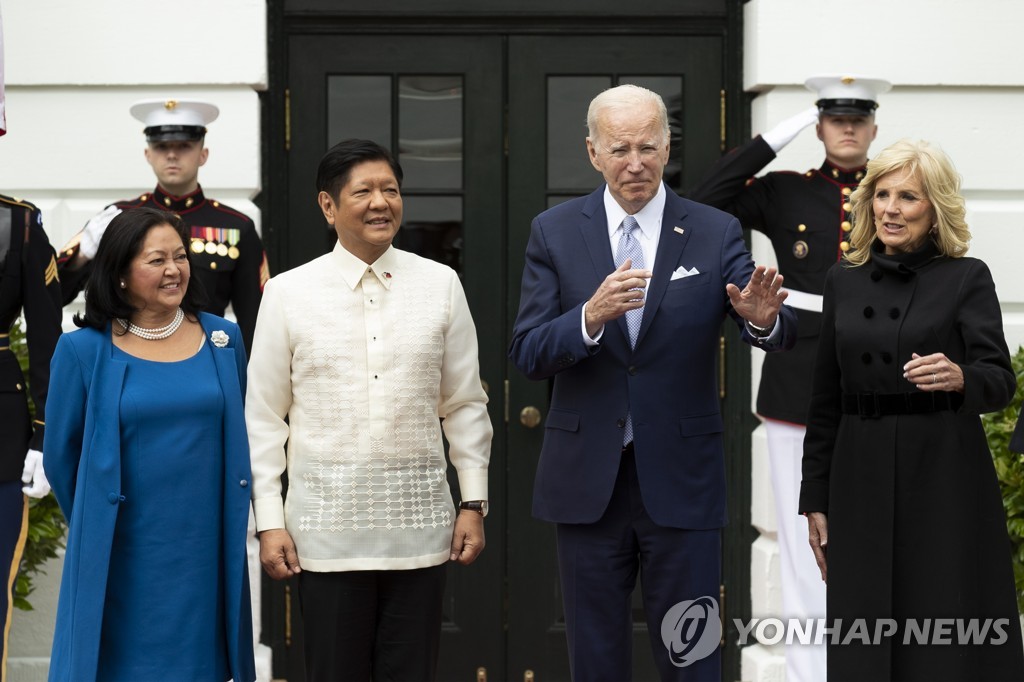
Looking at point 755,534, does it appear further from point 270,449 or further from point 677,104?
point 270,449

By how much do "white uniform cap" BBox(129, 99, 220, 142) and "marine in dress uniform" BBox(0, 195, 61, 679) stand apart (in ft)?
2.35

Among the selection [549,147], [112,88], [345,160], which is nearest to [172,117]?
[112,88]

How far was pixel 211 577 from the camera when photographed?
3.66 m

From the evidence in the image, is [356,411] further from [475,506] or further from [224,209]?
[224,209]

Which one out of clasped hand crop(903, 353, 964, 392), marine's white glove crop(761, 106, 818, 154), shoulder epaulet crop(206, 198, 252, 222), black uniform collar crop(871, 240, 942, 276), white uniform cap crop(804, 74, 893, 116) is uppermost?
white uniform cap crop(804, 74, 893, 116)

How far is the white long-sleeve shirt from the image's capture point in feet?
11.7

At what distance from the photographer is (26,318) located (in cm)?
444

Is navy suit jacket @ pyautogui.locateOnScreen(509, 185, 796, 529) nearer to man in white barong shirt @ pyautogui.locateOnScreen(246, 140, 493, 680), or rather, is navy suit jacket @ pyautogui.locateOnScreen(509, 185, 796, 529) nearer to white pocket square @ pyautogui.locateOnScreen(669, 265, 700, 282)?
white pocket square @ pyautogui.locateOnScreen(669, 265, 700, 282)

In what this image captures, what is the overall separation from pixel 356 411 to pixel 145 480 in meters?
0.56

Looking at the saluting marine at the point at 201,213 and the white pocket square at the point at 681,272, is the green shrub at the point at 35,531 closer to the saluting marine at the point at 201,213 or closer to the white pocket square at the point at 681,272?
the saluting marine at the point at 201,213

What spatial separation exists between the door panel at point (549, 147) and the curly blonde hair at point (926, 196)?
2.01 m

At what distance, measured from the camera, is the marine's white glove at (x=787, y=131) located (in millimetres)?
5129

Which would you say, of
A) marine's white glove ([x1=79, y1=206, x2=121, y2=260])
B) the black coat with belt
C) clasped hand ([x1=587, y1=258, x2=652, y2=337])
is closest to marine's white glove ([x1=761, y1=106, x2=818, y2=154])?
the black coat with belt

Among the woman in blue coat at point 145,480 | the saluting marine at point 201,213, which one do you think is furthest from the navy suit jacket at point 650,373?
the saluting marine at point 201,213
